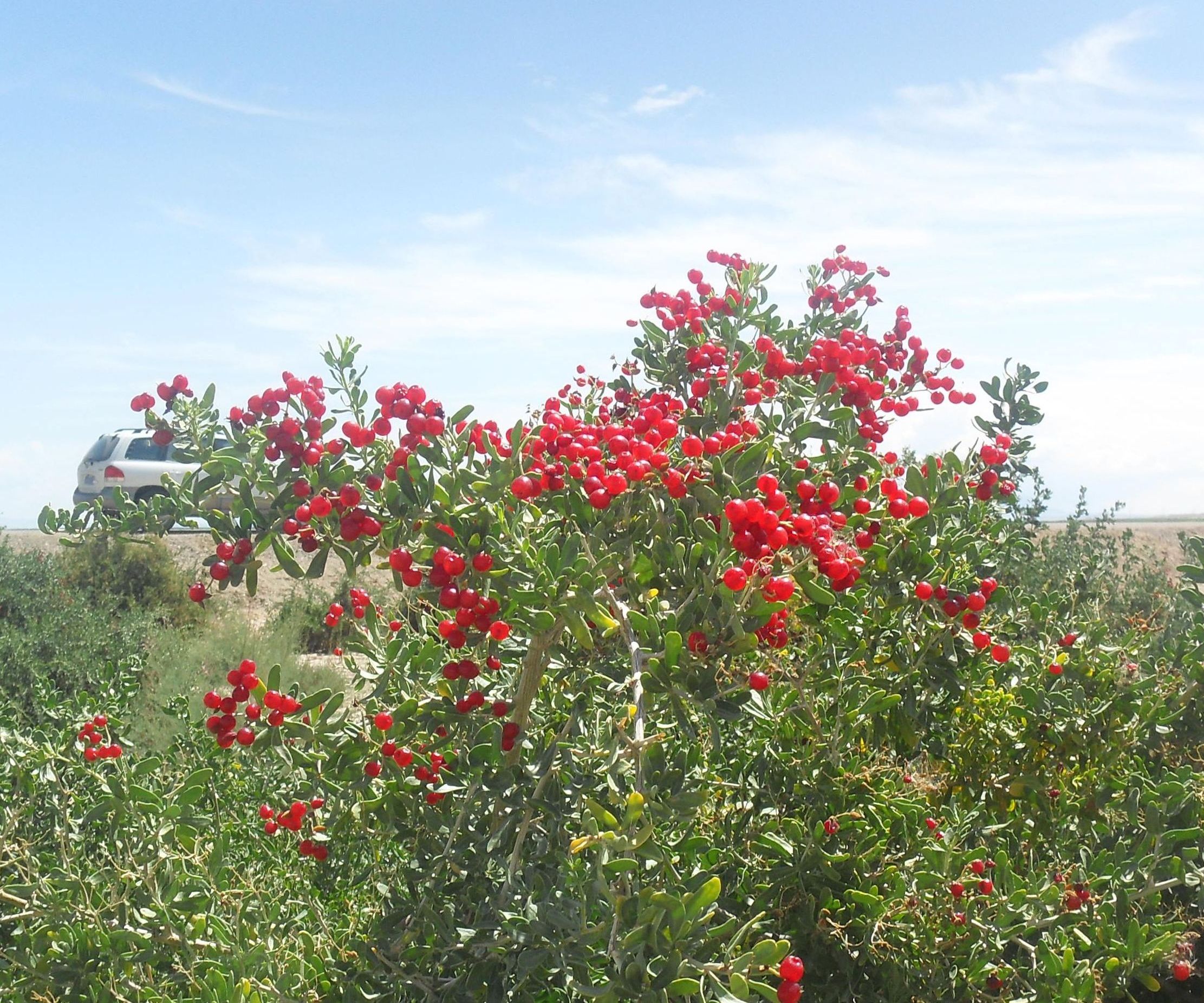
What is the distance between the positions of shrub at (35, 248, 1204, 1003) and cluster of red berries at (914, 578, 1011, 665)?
1cm

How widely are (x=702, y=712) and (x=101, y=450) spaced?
18.6 metres

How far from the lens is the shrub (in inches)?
90.4

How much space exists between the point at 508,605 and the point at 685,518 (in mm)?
467

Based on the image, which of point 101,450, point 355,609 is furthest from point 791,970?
point 101,450

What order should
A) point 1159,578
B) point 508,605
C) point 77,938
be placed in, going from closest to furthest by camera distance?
point 508,605 < point 77,938 < point 1159,578

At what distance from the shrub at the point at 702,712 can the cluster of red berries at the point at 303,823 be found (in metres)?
0.02

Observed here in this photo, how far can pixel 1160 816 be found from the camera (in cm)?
312

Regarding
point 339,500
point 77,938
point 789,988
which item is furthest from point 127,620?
point 789,988

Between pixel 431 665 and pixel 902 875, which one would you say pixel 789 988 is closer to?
pixel 902 875

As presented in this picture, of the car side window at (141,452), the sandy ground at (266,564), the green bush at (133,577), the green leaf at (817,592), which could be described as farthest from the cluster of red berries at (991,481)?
the car side window at (141,452)

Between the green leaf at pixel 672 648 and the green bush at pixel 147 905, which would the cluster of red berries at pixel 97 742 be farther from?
the green leaf at pixel 672 648

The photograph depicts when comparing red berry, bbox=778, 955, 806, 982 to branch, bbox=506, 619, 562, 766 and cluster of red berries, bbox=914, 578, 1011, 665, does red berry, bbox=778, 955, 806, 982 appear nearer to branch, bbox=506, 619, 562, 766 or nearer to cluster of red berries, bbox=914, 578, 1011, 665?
branch, bbox=506, 619, 562, 766

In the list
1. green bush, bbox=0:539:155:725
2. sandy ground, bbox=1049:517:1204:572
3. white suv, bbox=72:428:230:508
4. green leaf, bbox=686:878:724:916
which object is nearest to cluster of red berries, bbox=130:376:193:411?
green leaf, bbox=686:878:724:916

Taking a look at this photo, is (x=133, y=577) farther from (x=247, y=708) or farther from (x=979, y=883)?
(x=979, y=883)
